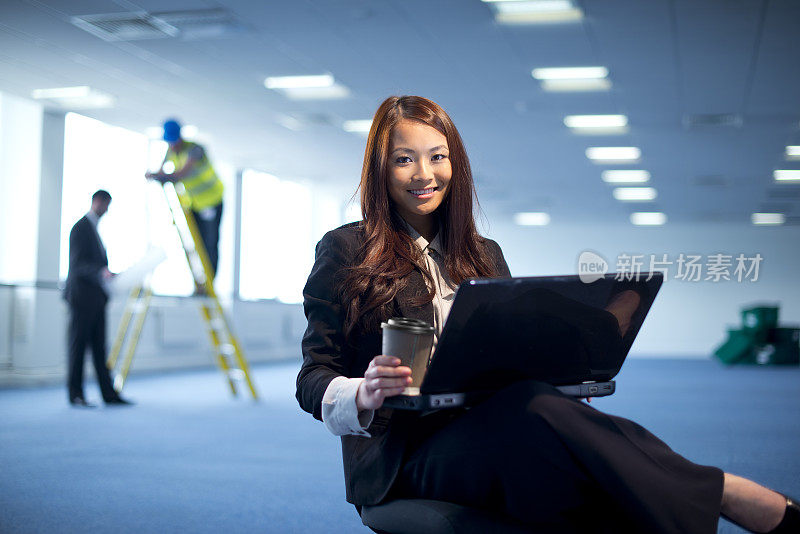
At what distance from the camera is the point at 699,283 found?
59.2ft

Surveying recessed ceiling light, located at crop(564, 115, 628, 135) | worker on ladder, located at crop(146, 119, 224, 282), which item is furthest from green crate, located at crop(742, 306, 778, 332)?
worker on ladder, located at crop(146, 119, 224, 282)

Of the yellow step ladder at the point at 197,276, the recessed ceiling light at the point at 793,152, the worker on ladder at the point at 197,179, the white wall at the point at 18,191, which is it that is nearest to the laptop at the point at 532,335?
the worker on ladder at the point at 197,179

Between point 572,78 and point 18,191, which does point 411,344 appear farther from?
point 18,191

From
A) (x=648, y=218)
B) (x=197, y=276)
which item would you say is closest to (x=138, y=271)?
(x=197, y=276)

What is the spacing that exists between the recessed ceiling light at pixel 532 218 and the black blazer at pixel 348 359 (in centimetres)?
1553

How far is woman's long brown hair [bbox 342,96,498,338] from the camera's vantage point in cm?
140

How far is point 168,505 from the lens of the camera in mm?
2633

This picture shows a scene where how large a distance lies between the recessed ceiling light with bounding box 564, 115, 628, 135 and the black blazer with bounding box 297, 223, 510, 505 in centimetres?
735

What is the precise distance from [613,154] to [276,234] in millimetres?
5469

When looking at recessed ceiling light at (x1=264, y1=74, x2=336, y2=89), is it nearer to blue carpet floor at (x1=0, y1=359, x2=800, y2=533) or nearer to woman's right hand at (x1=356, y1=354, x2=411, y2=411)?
blue carpet floor at (x1=0, y1=359, x2=800, y2=533)

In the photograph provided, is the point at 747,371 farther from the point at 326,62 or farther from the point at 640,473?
the point at 640,473

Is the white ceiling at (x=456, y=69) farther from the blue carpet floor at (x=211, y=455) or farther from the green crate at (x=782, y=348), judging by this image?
the green crate at (x=782, y=348)

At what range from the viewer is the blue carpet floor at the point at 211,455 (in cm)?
249

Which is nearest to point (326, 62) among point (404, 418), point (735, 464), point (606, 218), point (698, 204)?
point (735, 464)
